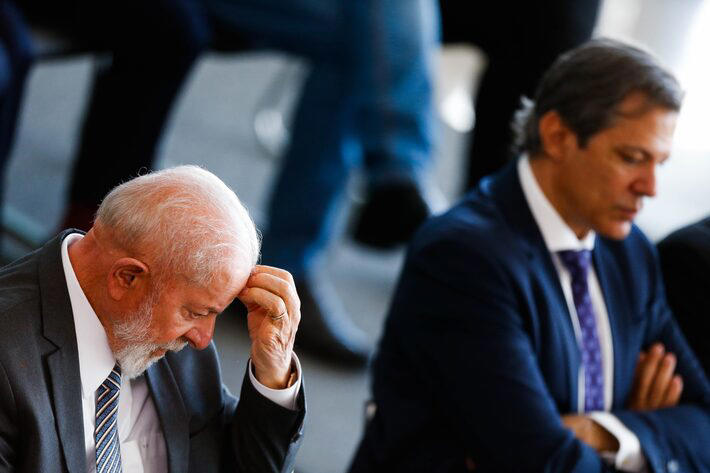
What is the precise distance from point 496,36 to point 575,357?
1579 millimetres

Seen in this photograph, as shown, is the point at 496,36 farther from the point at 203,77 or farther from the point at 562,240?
the point at 203,77

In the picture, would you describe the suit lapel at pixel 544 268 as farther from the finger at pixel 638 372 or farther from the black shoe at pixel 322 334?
the black shoe at pixel 322 334

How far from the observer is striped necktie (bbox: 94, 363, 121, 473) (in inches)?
54.2

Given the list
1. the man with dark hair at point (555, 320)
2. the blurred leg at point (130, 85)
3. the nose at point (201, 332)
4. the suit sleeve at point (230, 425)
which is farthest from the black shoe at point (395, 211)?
the nose at point (201, 332)

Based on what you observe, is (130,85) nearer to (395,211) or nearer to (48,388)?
(395,211)

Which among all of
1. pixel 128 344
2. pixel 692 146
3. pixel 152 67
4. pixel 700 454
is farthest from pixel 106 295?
pixel 692 146

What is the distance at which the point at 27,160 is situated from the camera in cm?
405

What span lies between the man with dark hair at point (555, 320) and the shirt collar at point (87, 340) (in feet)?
2.53

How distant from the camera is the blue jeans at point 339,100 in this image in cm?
314

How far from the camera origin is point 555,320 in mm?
2070

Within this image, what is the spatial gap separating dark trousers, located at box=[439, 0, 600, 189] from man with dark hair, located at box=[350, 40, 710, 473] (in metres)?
1.10

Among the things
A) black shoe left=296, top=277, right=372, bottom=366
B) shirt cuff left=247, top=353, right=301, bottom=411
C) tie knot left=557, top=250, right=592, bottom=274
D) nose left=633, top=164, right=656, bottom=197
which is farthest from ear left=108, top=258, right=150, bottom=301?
black shoe left=296, top=277, right=372, bottom=366

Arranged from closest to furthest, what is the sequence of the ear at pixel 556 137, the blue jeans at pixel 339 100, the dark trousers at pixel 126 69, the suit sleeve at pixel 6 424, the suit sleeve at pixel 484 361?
the suit sleeve at pixel 6 424
the suit sleeve at pixel 484 361
the ear at pixel 556 137
the dark trousers at pixel 126 69
the blue jeans at pixel 339 100

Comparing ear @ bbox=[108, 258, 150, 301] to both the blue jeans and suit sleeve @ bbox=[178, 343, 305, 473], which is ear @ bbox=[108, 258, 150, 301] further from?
the blue jeans
